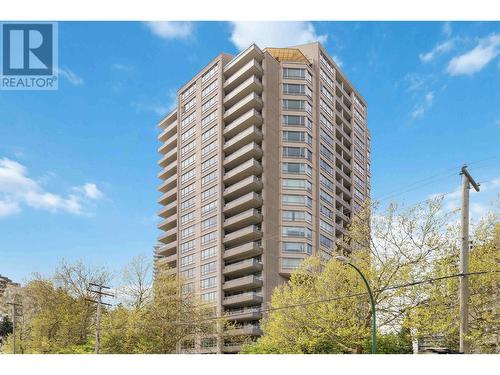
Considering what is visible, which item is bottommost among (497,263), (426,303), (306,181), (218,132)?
(426,303)

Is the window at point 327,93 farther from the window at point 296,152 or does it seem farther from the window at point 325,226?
the window at point 325,226

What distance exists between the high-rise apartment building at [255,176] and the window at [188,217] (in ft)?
0.79

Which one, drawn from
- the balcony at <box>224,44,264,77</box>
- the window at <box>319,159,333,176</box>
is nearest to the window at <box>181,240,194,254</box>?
the window at <box>319,159,333,176</box>

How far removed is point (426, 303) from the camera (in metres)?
25.5

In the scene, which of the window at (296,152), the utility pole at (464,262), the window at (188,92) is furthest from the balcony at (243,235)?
the utility pole at (464,262)

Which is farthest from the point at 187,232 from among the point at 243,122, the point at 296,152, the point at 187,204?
the point at 296,152

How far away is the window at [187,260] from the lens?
7306cm

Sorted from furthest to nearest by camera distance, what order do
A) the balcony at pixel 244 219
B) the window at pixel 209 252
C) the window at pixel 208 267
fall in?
the window at pixel 209 252
the window at pixel 208 267
the balcony at pixel 244 219

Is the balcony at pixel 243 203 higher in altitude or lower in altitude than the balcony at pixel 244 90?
lower

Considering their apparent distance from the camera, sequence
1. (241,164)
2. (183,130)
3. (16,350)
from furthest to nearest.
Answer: (183,130)
(241,164)
(16,350)

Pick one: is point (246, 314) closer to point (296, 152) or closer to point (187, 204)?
point (187, 204)
